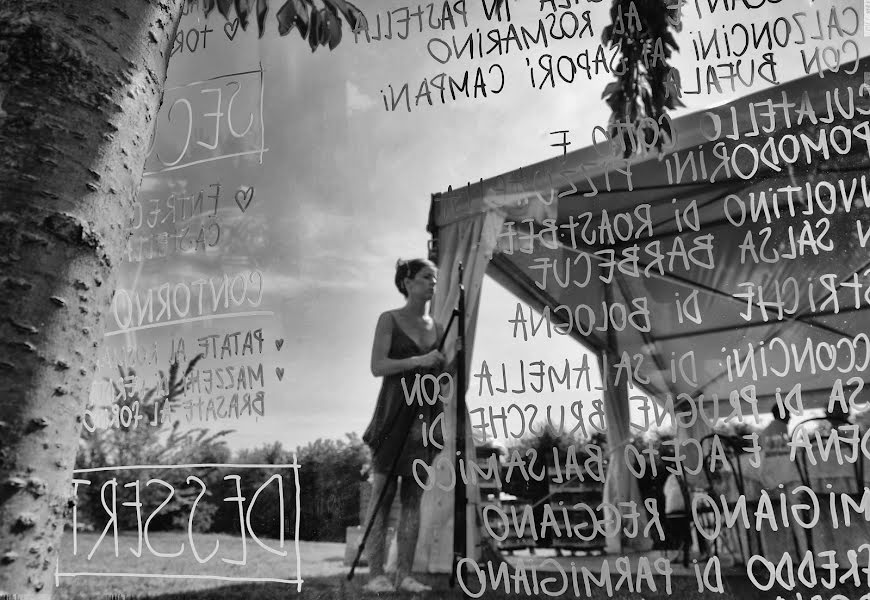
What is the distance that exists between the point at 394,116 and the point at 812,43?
46.3 inches

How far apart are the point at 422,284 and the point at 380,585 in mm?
929

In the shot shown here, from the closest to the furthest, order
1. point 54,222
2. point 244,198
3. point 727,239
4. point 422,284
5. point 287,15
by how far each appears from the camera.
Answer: point 54,222 < point 287,15 < point 727,239 < point 422,284 < point 244,198

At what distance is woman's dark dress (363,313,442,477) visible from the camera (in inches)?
75.0

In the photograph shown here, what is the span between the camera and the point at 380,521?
198 centimetres

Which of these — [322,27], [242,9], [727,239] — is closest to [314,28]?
[322,27]

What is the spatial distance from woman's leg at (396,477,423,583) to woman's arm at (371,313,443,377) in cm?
33

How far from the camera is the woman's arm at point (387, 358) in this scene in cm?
199

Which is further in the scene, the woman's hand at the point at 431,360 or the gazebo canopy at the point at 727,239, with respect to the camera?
the woman's hand at the point at 431,360

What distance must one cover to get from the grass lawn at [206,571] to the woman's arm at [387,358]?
554 mm

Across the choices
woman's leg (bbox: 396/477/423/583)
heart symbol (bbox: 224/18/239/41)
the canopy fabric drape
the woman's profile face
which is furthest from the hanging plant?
heart symbol (bbox: 224/18/239/41)

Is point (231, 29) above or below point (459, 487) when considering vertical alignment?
above

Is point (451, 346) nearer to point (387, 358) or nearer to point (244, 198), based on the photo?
point (387, 358)

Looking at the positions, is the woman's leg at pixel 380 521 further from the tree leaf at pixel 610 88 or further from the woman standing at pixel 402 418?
the tree leaf at pixel 610 88

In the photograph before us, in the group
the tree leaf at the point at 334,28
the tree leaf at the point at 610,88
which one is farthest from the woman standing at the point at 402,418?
the tree leaf at the point at 334,28
